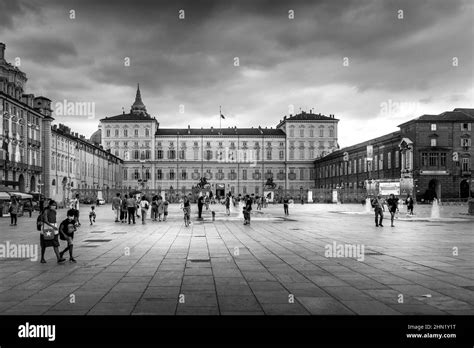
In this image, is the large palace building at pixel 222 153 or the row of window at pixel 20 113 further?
the large palace building at pixel 222 153

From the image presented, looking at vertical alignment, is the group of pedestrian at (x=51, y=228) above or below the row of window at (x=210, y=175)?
below

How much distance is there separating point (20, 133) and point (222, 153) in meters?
67.2

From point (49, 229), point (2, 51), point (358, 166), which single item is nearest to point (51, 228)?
point (49, 229)

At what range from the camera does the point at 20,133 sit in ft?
200

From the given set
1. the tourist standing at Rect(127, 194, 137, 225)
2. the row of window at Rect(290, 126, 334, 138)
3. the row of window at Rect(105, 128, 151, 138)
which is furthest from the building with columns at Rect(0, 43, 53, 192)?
the row of window at Rect(290, 126, 334, 138)

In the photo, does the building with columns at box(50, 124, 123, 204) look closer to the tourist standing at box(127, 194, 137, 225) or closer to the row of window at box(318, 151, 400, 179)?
the tourist standing at box(127, 194, 137, 225)

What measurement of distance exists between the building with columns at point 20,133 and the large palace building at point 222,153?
48794mm

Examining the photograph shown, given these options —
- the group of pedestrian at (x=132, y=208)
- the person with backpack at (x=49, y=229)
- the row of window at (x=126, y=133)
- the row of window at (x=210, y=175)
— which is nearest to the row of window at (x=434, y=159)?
the group of pedestrian at (x=132, y=208)

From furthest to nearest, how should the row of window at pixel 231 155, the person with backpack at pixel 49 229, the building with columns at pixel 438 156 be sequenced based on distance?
the row of window at pixel 231 155 < the building with columns at pixel 438 156 < the person with backpack at pixel 49 229

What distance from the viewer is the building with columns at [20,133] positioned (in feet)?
182

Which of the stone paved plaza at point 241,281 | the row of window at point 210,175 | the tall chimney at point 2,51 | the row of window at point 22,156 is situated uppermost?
the tall chimney at point 2,51

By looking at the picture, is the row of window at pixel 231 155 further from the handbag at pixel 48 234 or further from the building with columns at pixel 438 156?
the handbag at pixel 48 234

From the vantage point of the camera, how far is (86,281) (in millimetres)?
9531

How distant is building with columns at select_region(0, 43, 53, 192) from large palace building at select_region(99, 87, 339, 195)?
48794 millimetres
